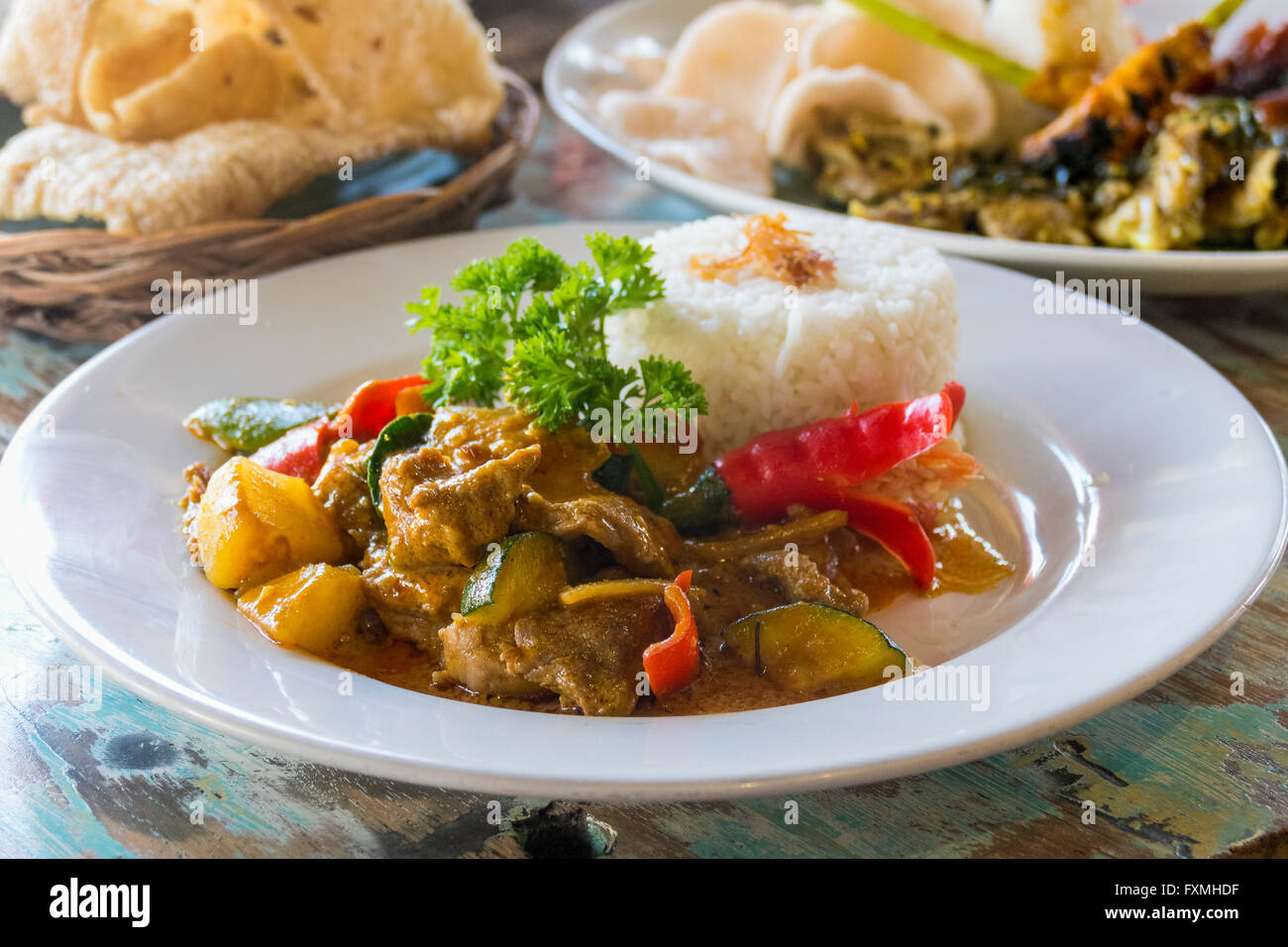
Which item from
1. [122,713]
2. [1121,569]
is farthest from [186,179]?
[1121,569]

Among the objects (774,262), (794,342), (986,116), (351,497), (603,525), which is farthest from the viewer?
(986,116)

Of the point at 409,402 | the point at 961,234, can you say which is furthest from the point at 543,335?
the point at 961,234

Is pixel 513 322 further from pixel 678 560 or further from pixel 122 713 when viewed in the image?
pixel 122 713

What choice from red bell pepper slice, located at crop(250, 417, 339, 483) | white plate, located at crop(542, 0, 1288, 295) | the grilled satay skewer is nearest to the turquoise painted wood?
red bell pepper slice, located at crop(250, 417, 339, 483)

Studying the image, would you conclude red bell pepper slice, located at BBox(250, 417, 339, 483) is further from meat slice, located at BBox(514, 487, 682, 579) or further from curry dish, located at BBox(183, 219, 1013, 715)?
meat slice, located at BBox(514, 487, 682, 579)

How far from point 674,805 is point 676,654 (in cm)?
28

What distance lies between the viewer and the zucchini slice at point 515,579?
207cm

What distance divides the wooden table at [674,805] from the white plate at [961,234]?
161cm

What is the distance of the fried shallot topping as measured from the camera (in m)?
2.96

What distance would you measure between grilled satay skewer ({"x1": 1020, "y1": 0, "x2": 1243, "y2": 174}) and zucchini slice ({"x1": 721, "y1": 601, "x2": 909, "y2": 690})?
2.58 metres

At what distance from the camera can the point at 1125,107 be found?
4.08 metres

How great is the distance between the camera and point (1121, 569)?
2211 millimetres

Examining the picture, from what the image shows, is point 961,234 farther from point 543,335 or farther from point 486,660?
point 486,660

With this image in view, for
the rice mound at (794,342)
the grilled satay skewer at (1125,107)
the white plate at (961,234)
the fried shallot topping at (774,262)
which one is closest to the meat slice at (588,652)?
the rice mound at (794,342)
